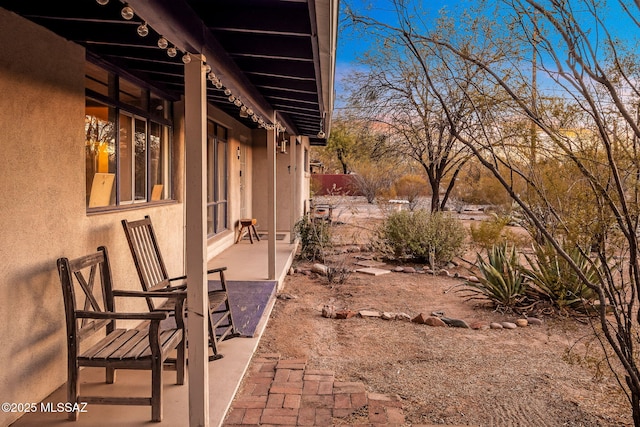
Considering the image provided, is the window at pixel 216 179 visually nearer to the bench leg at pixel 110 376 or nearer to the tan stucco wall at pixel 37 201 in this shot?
the tan stucco wall at pixel 37 201

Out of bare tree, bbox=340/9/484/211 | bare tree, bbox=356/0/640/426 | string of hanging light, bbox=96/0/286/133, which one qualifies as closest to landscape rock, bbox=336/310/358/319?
string of hanging light, bbox=96/0/286/133

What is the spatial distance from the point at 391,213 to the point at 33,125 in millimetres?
8320

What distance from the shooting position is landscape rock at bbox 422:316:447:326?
19.1ft

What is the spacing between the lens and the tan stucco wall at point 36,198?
9.83 ft

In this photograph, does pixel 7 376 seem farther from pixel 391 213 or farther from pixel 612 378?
pixel 391 213

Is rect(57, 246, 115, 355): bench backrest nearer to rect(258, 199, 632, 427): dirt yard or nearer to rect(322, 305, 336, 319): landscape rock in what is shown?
rect(258, 199, 632, 427): dirt yard

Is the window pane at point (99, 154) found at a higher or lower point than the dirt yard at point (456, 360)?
higher

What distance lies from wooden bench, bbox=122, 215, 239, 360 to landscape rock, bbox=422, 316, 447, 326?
233 centimetres

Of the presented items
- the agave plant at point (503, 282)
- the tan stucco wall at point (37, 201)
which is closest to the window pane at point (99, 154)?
the tan stucco wall at point (37, 201)

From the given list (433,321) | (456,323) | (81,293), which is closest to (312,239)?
(433,321)

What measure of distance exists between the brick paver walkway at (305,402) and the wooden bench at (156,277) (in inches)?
19.4

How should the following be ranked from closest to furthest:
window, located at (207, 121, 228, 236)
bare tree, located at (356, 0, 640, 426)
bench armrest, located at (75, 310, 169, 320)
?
1. bare tree, located at (356, 0, 640, 426)
2. bench armrest, located at (75, 310, 169, 320)
3. window, located at (207, 121, 228, 236)

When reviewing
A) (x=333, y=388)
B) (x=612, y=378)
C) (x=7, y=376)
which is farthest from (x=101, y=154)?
(x=612, y=378)

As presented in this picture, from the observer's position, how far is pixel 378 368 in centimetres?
439
